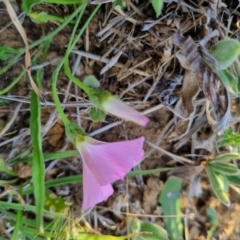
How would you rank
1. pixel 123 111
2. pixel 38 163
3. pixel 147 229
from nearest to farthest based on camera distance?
pixel 123 111 < pixel 38 163 < pixel 147 229

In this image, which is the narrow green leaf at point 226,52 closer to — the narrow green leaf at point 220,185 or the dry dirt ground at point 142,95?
the dry dirt ground at point 142,95

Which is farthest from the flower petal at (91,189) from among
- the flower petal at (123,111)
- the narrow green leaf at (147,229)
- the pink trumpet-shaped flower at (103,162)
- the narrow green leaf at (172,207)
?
the narrow green leaf at (172,207)

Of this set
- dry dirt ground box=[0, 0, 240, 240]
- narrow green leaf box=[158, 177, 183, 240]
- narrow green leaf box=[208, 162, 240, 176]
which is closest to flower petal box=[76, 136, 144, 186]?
dry dirt ground box=[0, 0, 240, 240]

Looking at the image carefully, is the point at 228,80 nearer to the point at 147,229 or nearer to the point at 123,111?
the point at 123,111

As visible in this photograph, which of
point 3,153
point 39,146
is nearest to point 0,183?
point 3,153

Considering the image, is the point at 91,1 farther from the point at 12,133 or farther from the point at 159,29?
the point at 12,133

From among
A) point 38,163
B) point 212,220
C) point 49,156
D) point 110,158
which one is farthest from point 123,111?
point 212,220

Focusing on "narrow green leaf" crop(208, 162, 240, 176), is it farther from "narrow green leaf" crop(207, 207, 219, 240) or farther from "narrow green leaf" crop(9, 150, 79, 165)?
"narrow green leaf" crop(9, 150, 79, 165)
